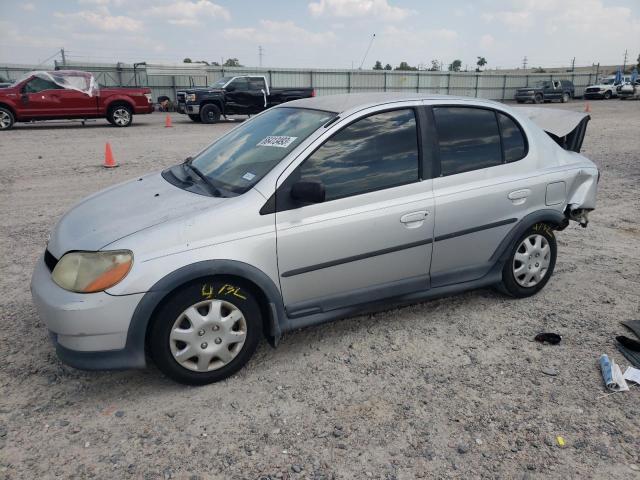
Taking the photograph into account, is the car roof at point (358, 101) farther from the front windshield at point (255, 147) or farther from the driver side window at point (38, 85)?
the driver side window at point (38, 85)

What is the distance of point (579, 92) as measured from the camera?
42.7 meters

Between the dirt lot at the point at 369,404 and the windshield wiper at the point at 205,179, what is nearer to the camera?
the dirt lot at the point at 369,404

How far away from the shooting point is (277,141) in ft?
11.7

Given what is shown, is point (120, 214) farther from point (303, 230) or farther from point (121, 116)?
point (121, 116)

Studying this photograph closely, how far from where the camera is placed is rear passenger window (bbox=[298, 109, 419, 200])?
10.9 ft

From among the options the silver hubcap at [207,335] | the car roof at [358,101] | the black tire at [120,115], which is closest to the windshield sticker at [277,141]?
the car roof at [358,101]

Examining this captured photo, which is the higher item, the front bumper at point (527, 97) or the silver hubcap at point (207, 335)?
the front bumper at point (527, 97)

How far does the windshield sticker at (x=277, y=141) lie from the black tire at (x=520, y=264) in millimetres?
1962

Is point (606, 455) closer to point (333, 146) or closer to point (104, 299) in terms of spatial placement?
point (333, 146)

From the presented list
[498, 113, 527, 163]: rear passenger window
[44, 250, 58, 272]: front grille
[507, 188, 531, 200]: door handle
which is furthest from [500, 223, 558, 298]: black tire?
[44, 250, 58, 272]: front grille

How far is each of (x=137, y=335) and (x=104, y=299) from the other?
0.27 metres

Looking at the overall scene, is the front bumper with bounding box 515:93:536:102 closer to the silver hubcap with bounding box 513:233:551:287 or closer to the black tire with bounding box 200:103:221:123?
the black tire with bounding box 200:103:221:123

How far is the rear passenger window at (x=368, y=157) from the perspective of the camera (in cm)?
333

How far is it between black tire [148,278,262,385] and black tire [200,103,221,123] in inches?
703
